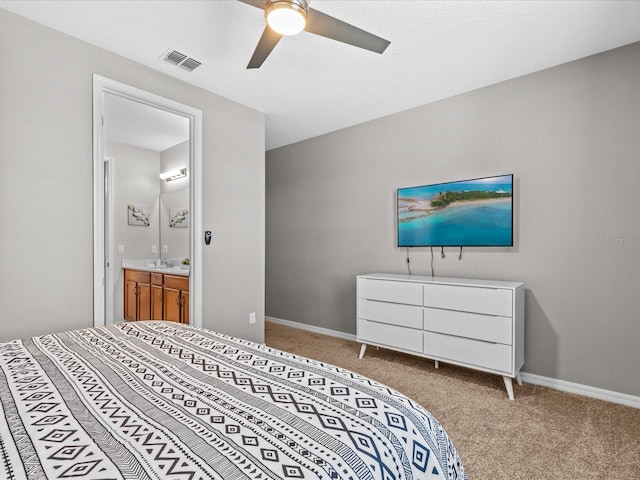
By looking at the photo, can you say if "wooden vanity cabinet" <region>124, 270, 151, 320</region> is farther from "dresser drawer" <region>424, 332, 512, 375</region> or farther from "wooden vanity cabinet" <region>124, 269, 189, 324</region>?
"dresser drawer" <region>424, 332, 512, 375</region>

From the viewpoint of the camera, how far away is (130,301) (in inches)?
101

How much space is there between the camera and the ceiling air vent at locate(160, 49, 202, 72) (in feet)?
7.98

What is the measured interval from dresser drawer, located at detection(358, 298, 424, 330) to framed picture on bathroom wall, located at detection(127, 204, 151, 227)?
1.97 m

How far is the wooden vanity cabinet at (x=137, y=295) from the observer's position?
8.36 ft

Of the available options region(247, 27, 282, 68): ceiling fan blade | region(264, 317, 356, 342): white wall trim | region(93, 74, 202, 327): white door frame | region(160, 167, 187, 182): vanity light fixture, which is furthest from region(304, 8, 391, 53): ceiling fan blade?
region(264, 317, 356, 342): white wall trim

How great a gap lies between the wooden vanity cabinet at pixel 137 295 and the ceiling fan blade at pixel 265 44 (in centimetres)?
175

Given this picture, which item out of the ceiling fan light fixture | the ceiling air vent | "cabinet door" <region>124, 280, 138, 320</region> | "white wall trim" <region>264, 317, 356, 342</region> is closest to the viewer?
the ceiling fan light fixture

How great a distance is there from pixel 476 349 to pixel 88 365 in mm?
2471

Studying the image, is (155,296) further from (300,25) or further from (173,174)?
(300,25)

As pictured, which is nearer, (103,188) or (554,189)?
(103,188)

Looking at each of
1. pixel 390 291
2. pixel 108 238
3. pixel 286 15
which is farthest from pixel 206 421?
pixel 390 291

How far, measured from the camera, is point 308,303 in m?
4.34

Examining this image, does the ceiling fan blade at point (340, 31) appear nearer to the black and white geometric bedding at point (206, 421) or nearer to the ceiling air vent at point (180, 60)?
the ceiling air vent at point (180, 60)

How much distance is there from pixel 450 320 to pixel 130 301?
2463mm
